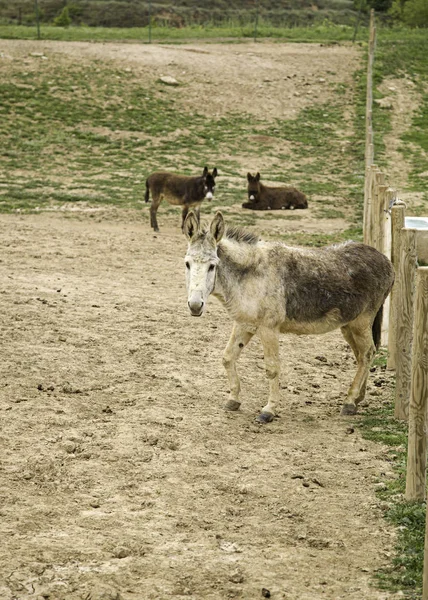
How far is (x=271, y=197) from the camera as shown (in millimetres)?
21328

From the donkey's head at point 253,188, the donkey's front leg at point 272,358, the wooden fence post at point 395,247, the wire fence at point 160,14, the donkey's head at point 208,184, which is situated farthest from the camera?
the wire fence at point 160,14

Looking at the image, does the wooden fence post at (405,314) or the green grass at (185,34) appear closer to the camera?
the wooden fence post at (405,314)

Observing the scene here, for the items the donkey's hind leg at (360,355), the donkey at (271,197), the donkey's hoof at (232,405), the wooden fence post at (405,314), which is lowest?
the donkey at (271,197)

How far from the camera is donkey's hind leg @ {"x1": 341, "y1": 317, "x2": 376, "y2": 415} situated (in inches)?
340

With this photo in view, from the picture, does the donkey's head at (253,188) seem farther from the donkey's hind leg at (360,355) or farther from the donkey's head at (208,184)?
the donkey's hind leg at (360,355)

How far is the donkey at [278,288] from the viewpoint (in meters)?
8.19

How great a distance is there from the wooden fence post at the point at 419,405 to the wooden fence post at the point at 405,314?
1707mm

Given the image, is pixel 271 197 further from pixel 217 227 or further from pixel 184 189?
pixel 217 227

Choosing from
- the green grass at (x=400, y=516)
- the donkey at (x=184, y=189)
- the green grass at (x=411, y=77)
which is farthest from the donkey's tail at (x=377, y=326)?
the green grass at (x=411, y=77)

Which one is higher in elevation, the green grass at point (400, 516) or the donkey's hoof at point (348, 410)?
the green grass at point (400, 516)

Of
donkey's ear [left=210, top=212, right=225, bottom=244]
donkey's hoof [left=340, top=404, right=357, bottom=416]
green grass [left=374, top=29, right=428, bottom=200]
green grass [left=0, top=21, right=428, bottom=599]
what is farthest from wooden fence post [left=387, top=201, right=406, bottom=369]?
green grass [left=374, top=29, right=428, bottom=200]

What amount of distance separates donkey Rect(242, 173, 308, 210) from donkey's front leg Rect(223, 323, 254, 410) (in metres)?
12.7

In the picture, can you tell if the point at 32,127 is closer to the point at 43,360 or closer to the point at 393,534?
the point at 43,360

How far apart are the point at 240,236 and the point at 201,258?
73 cm
